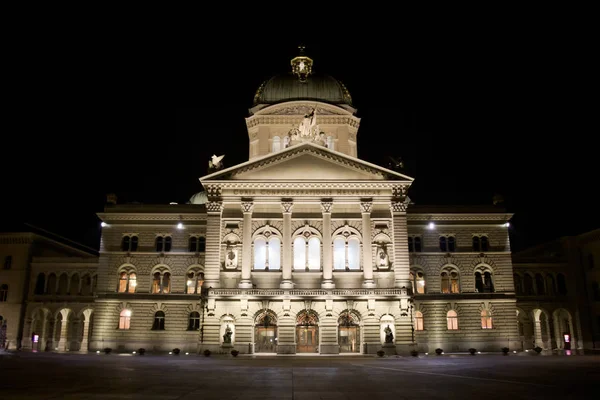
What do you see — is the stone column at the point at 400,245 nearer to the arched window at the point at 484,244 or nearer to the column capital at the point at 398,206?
the column capital at the point at 398,206

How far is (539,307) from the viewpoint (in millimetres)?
62406

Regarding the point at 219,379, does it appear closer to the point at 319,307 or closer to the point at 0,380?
the point at 0,380

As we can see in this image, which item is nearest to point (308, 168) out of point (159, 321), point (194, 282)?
point (194, 282)

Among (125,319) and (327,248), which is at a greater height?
(327,248)

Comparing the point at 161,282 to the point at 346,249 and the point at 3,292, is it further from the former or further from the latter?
the point at 3,292

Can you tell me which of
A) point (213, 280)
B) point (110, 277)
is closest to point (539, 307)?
point (213, 280)

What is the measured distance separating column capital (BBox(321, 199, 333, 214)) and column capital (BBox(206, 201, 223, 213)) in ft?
31.7

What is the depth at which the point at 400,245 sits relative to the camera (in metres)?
51.2

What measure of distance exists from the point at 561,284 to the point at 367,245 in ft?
91.9

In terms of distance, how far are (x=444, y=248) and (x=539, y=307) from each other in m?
14.0

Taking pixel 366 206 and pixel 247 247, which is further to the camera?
pixel 366 206

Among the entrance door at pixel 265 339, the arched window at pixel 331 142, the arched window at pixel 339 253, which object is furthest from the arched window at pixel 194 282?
the arched window at pixel 331 142

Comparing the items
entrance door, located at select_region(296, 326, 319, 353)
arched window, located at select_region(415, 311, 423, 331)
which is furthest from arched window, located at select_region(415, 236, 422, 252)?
entrance door, located at select_region(296, 326, 319, 353)

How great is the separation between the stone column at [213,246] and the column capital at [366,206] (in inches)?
527
